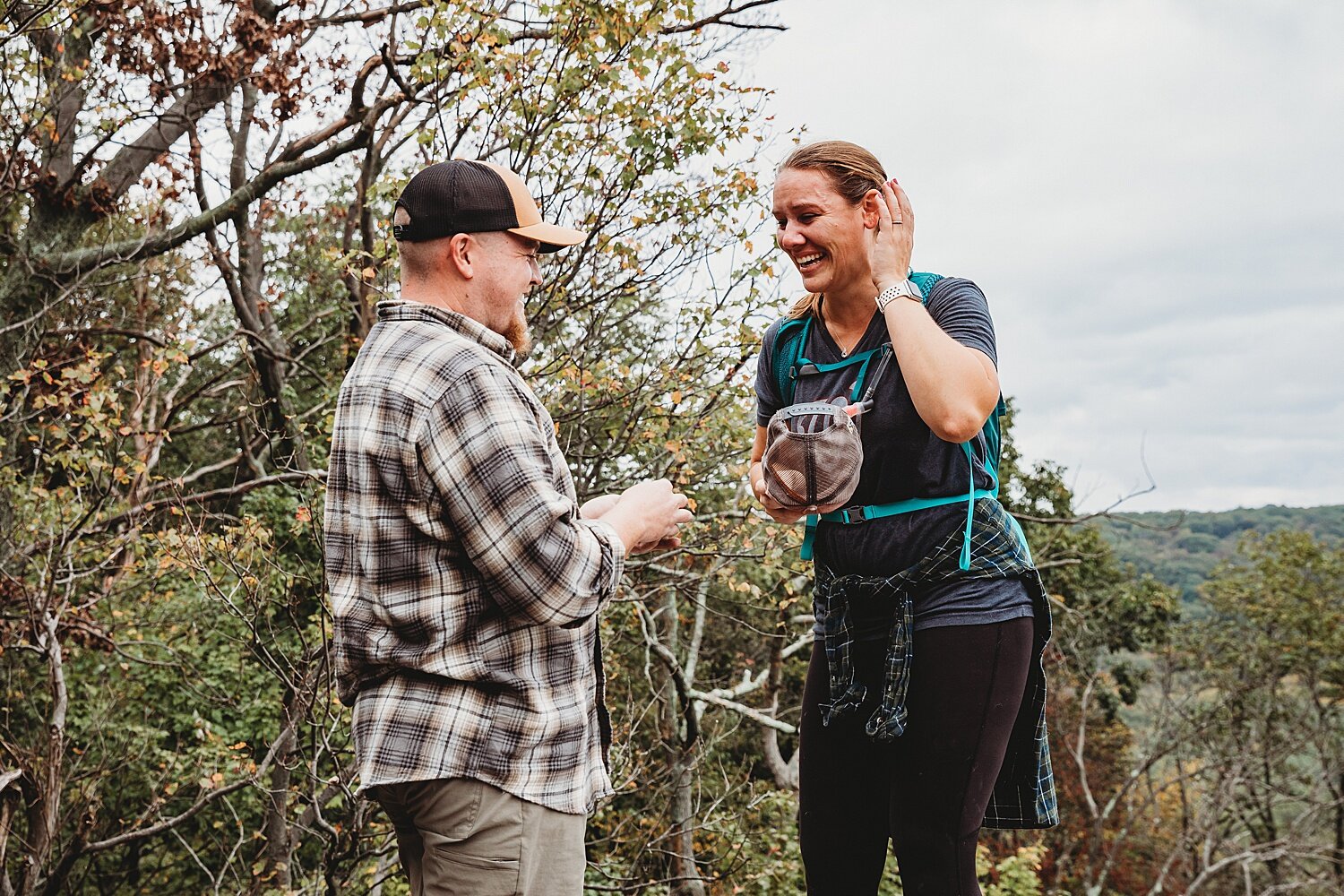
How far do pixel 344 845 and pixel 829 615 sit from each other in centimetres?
322

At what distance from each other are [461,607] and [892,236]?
107 centimetres

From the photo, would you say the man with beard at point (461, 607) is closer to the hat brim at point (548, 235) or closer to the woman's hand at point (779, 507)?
the hat brim at point (548, 235)

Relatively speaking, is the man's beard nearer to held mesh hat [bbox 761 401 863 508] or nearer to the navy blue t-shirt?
held mesh hat [bbox 761 401 863 508]

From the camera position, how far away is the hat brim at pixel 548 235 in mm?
1801

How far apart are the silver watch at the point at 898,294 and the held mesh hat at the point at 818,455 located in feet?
0.65

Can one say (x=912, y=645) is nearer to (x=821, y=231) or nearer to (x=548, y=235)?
(x=821, y=231)

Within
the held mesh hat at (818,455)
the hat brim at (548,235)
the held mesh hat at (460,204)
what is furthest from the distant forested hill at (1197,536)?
the held mesh hat at (460,204)

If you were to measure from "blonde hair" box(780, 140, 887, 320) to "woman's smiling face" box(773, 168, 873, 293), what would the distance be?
0.04 ft

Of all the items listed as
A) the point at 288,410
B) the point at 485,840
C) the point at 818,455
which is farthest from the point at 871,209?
the point at 288,410

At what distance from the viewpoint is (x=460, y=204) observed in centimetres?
175

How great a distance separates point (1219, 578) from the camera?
24469 mm

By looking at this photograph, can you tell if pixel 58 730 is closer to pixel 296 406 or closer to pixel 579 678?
pixel 579 678

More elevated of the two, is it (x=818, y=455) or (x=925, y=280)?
(x=925, y=280)

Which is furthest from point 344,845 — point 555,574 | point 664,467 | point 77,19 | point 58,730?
point 77,19
